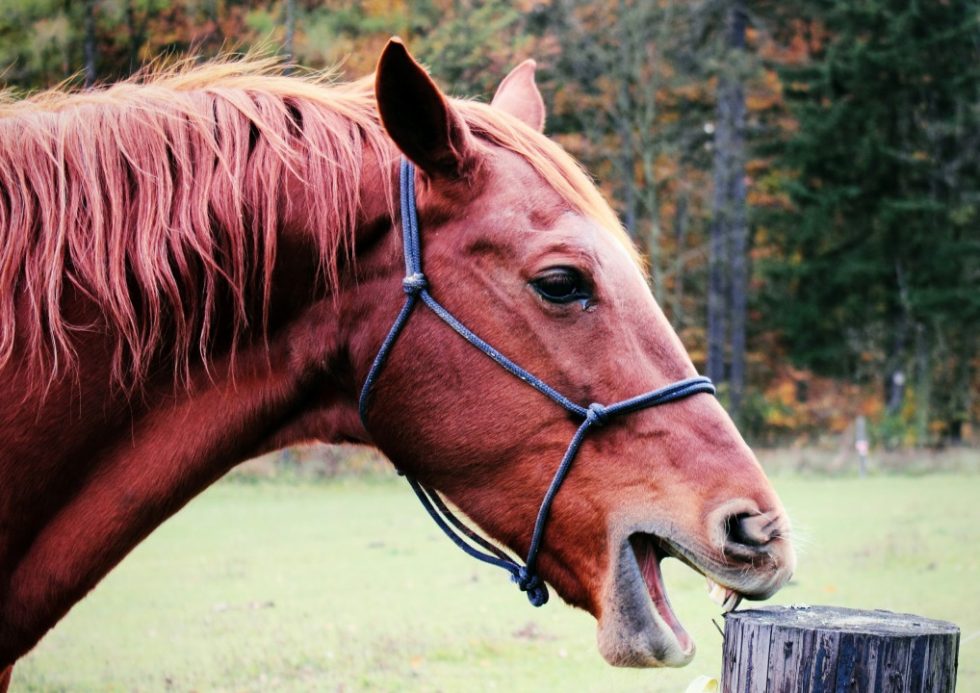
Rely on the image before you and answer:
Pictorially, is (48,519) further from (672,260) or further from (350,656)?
(672,260)

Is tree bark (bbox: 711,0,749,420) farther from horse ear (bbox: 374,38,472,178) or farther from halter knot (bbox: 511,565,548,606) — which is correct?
horse ear (bbox: 374,38,472,178)

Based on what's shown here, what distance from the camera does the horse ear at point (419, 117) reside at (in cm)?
213

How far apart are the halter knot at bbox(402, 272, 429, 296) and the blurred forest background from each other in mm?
18561

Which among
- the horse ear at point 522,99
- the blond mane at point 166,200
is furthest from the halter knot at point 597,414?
the horse ear at point 522,99

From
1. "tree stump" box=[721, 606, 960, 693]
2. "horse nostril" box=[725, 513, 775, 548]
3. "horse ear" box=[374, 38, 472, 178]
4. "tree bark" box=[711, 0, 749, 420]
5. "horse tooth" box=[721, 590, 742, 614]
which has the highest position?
"horse ear" box=[374, 38, 472, 178]

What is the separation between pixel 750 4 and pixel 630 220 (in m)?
8.53

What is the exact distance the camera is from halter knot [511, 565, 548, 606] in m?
2.32

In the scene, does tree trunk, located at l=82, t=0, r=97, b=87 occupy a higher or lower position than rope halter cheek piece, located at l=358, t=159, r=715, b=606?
lower

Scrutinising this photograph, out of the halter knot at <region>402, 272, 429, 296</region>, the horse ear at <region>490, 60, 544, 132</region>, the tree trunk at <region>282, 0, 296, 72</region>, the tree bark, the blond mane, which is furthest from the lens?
the tree bark

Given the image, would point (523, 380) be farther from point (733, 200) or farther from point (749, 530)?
point (733, 200)

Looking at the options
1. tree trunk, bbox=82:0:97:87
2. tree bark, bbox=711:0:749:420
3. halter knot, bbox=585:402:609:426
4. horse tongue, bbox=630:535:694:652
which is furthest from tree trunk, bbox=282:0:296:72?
horse tongue, bbox=630:535:694:652

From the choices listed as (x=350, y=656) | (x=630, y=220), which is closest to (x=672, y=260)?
(x=630, y=220)

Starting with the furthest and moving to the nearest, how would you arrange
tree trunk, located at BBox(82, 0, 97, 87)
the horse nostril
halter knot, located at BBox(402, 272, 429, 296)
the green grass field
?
tree trunk, located at BBox(82, 0, 97, 87), the green grass field, halter knot, located at BBox(402, 272, 429, 296), the horse nostril

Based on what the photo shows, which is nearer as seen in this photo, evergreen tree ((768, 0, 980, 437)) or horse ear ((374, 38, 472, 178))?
horse ear ((374, 38, 472, 178))
